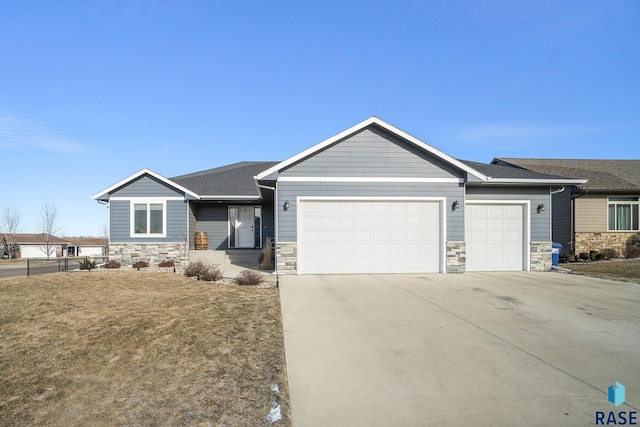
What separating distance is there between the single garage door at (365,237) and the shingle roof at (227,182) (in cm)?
482

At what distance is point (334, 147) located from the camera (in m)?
12.5

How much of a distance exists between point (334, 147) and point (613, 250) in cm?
1598

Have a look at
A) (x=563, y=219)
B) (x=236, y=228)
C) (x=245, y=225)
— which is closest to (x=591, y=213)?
(x=563, y=219)

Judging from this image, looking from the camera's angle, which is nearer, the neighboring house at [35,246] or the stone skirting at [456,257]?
the stone skirting at [456,257]

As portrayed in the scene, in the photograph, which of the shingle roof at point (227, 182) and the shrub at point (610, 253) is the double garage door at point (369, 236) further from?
the shrub at point (610, 253)

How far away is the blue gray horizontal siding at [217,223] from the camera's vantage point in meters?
17.7

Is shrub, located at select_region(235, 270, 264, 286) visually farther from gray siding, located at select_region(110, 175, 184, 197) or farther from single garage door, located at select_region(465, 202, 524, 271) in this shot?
single garage door, located at select_region(465, 202, 524, 271)

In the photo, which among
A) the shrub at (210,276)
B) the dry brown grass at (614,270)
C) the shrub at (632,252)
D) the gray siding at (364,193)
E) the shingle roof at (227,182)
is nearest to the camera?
the shrub at (210,276)

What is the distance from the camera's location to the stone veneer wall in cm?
1373

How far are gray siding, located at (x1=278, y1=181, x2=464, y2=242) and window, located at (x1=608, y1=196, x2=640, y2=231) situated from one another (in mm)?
11937

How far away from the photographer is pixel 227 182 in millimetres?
18578

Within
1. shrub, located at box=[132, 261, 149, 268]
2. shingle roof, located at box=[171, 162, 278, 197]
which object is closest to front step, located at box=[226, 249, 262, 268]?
shingle roof, located at box=[171, 162, 278, 197]

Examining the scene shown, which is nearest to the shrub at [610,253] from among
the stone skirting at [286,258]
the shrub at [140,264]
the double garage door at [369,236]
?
the double garage door at [369,236]

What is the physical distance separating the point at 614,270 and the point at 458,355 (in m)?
13.2
